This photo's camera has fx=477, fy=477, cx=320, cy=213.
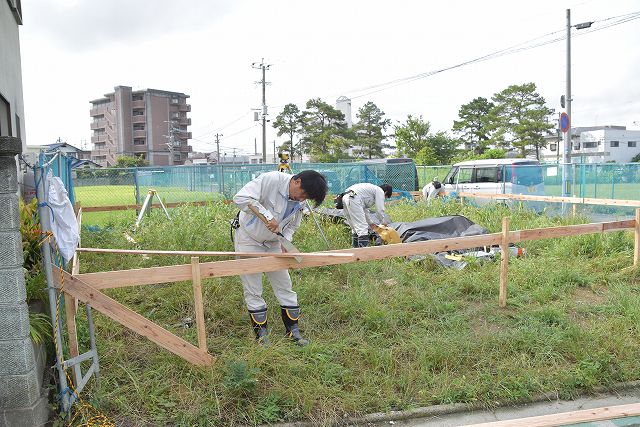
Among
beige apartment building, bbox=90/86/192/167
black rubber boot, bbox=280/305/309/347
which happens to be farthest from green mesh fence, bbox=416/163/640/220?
beige apartment building, bbox=90/86/192/167

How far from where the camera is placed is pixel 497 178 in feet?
45.0

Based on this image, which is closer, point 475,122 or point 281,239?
point 281,239

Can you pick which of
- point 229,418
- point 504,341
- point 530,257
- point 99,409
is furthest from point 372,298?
point 530,257

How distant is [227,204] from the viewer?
33.0 feet

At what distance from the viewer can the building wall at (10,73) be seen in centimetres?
686

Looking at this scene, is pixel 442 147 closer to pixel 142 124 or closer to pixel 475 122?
pixel 475 122

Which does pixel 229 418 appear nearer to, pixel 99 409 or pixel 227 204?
pixel 99 409

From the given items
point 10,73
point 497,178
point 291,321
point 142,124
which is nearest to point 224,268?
point 291,321

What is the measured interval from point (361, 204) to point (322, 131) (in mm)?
38724

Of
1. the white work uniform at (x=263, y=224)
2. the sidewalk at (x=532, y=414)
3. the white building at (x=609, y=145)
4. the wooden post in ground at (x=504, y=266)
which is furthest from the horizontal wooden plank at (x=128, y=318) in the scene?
the white building at (x=609, y=145)

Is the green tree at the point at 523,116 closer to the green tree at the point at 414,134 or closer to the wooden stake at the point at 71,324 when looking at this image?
the green tree at the point at 414,134

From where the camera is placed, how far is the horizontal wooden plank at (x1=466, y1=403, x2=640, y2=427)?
9.78 feet

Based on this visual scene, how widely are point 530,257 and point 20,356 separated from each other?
623 centimetres

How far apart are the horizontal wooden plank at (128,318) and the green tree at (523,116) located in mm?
40455
